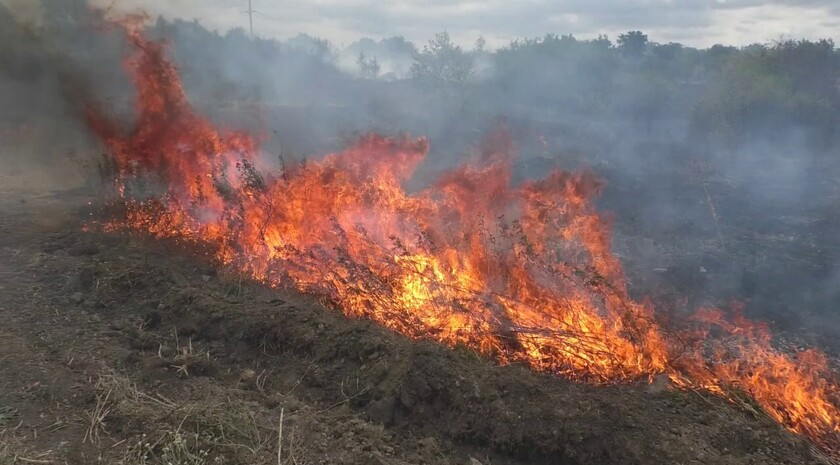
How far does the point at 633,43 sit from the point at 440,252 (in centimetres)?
3191

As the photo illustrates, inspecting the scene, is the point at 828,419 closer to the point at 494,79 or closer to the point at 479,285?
the point at 479,285

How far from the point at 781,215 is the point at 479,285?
9535 mm

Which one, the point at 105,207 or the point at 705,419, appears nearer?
the point at 705,419

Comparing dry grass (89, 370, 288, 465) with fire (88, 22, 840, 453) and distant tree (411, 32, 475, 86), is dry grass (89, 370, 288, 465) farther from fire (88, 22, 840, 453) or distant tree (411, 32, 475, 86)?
distant tree (411, 32, 475, 86)

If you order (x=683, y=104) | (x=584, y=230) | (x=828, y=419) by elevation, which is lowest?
(x=828, y=419)

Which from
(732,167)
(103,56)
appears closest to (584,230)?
(103,56)

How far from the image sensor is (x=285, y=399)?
13.5 ft

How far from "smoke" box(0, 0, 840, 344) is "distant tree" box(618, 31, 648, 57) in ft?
1.04

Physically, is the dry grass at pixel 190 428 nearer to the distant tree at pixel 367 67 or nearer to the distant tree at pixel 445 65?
the distant tree at pixel 445 65

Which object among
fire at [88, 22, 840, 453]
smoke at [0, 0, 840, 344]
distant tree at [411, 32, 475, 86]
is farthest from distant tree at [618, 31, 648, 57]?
fire at [88, 22, 840, 453]

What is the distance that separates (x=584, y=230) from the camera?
6898 millimetres

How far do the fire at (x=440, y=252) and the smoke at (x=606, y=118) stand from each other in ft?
3.72

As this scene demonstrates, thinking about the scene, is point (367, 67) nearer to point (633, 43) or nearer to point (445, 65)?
point (445, 65)

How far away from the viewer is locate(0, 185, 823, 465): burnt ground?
341cm
